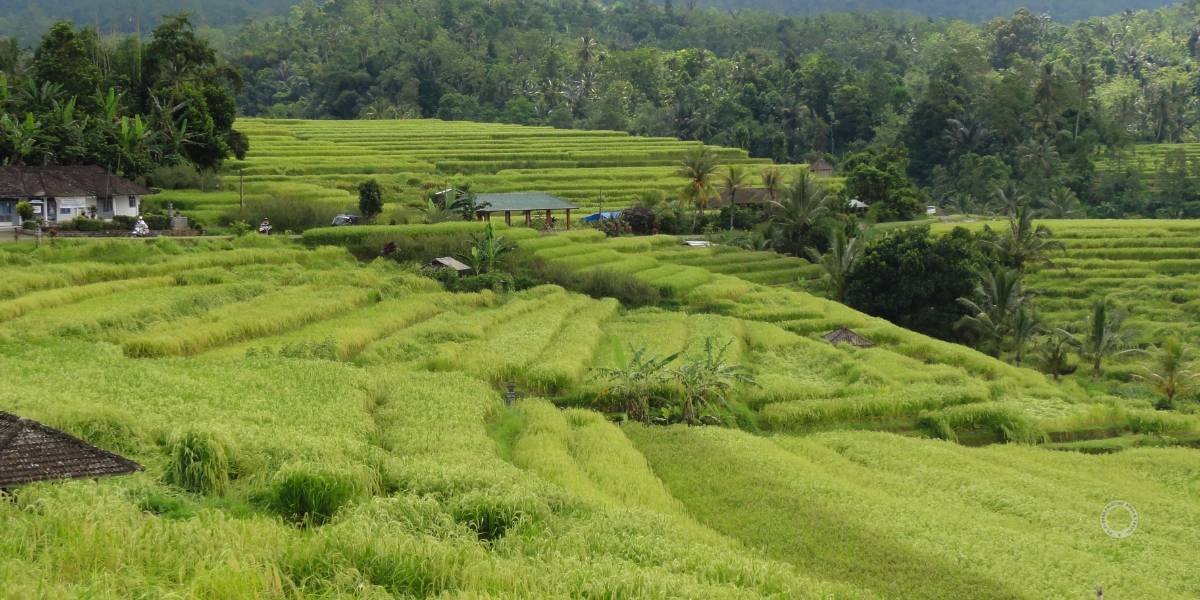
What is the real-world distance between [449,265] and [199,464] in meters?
Answer: 21.5

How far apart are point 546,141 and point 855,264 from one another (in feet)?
104

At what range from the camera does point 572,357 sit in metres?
23.7

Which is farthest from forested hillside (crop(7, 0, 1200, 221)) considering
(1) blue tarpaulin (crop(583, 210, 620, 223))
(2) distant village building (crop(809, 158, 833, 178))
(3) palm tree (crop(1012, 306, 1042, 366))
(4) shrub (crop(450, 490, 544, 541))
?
(4) shrub (crop(450, 490, 544, 541))

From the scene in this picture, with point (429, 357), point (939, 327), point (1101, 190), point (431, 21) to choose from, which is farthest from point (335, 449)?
point (431, 21)

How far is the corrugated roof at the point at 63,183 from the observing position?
3475 centimetres

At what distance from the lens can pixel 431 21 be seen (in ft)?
371

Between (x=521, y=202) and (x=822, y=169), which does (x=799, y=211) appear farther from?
(x=822, y=169)

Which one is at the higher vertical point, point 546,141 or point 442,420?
point 546,141

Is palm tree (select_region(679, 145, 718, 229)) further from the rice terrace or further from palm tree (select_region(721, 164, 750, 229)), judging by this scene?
palm tree (select_region(721, 164, 750, 229))

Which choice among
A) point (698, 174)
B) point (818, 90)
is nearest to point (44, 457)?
point (698, 174)

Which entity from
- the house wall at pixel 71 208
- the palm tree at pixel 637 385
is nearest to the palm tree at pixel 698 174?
the house wall at pixel 71 208

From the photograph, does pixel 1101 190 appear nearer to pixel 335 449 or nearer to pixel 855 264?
pixel 855 264

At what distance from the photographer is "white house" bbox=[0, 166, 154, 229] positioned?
34594 mm

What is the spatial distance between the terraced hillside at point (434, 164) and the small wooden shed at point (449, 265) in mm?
7944
